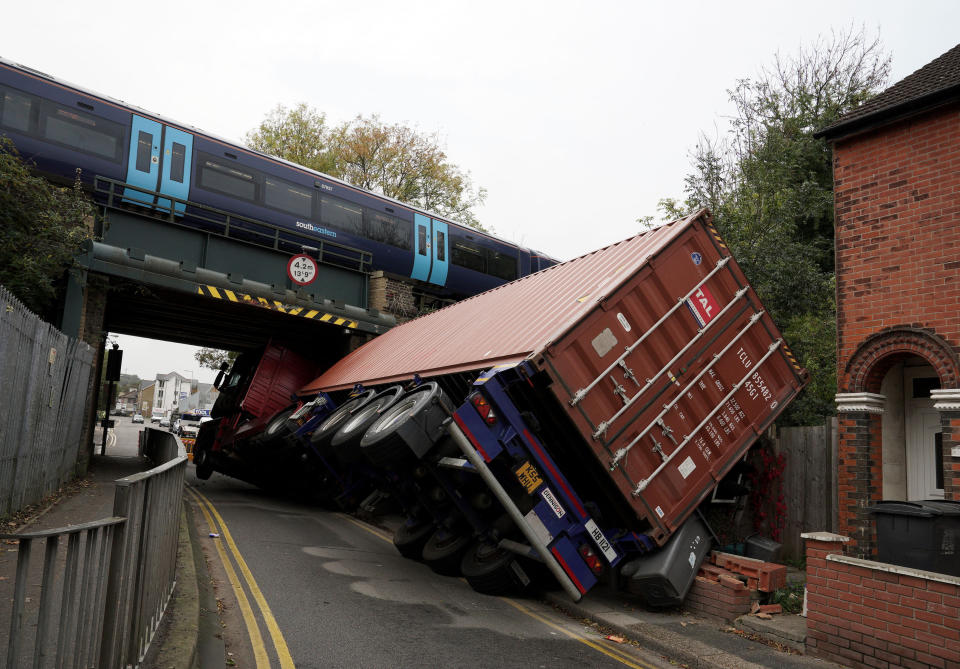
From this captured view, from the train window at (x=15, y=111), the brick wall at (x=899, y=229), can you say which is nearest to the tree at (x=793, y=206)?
the brick wall at (x=899, y=229)

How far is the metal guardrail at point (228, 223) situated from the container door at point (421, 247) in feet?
5.35

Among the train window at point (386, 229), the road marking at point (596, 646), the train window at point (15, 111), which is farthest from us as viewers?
the train window at point (386, 229)

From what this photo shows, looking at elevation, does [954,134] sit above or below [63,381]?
above

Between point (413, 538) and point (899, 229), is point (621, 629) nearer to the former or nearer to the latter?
point (413, 538)

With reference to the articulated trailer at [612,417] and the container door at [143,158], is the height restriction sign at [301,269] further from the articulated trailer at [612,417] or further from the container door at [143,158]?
the articulated trailer at [612,417]

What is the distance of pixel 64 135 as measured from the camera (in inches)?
A: 533

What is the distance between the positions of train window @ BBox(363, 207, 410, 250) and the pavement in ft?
40.4

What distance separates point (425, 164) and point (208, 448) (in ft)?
88.1

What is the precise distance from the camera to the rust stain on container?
678cm

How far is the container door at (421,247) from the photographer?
20125mm

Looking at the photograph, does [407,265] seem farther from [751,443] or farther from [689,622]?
[689,622]

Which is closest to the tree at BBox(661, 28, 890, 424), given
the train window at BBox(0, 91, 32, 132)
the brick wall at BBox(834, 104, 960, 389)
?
the brick wall at BBox(834, 104, 960, 389)

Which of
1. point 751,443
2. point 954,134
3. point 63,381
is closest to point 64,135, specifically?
point 63,381

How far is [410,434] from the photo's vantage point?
693 cm
